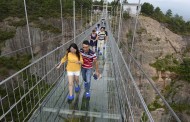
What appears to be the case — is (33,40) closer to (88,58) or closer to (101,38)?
(101,38)

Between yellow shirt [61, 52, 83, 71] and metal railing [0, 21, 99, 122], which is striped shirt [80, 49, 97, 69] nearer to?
yellow shirt [61, 52, 83, 71]

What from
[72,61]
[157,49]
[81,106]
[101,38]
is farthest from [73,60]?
[157,49]

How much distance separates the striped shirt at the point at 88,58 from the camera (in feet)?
12.5

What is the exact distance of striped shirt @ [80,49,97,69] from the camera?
12.5 ft

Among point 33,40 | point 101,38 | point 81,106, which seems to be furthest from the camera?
point 33,40

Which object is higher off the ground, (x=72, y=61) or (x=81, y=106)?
(x=72, y=61)

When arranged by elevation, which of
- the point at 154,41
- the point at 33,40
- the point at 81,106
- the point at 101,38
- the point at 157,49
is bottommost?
the point at 157,49

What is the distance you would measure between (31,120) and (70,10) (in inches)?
1001

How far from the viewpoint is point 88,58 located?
3848 millimetres

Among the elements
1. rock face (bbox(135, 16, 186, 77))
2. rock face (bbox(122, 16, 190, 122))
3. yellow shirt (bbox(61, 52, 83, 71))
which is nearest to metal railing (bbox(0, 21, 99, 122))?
yellow shirt (bbox(61, 52, 83, 71))

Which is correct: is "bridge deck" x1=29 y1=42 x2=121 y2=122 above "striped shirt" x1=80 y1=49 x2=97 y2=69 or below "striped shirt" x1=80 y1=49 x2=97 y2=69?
below

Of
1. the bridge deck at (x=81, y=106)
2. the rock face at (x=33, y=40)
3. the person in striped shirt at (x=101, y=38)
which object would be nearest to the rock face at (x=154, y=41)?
the rock face at (x=33, y=40)

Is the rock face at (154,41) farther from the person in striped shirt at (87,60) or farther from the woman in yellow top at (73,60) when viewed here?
the woman in yellow top at (73,60)

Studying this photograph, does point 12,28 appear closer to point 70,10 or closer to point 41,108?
point 70,10
